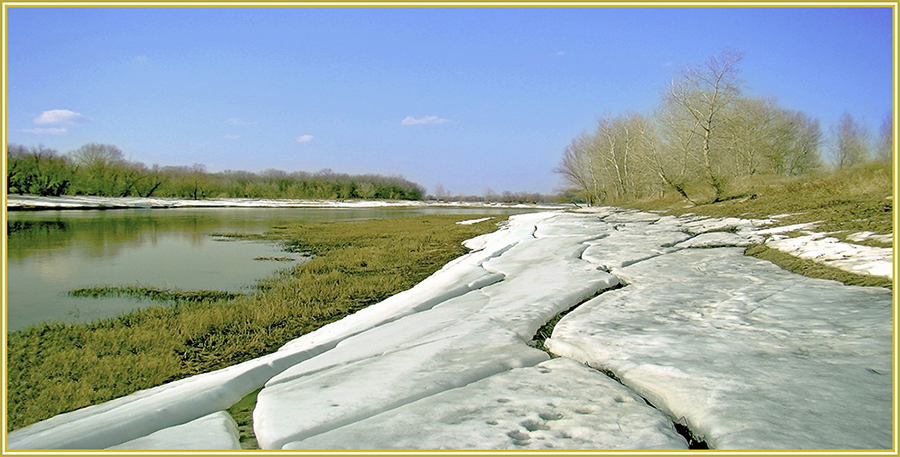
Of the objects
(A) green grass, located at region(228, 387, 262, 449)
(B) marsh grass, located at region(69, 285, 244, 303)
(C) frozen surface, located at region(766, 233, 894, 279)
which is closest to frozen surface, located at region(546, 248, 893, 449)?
(C) frozen surface, located at region(766, 233, 894, 279)

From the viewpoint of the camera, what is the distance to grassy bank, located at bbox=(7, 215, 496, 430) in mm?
3100

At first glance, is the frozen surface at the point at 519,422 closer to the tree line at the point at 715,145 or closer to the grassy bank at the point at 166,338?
the grassy bank at the point at 166,338

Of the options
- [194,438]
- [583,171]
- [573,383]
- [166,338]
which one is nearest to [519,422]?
[573,383]

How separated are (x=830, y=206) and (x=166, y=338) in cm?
1036

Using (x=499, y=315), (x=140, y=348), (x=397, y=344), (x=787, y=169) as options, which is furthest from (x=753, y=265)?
(x=787, y=169)

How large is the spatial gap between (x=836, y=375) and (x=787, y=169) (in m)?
30.4

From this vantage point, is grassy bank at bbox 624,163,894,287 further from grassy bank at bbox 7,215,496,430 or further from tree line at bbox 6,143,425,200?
tree line at bbox 6,143,425,200

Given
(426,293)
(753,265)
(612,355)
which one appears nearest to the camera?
(612,355)

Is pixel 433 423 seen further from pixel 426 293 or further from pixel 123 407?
pixel 426 293

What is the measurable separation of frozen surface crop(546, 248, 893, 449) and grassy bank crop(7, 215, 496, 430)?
2.79 metres

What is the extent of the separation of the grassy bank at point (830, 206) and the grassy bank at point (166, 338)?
4629 mm

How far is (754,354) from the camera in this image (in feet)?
7.79

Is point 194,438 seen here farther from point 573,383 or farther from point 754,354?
point 754,354

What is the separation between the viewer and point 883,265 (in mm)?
3775
